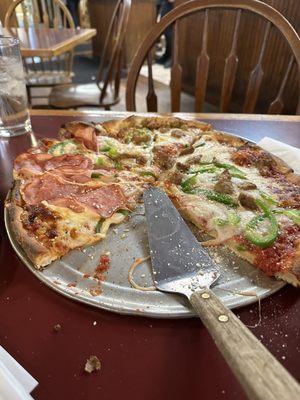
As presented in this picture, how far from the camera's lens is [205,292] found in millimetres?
565

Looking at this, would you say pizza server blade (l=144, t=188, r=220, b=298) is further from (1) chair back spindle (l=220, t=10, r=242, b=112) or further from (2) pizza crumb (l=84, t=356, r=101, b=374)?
(1) chair back spindle (l=220, t=10, r=242, b=112)

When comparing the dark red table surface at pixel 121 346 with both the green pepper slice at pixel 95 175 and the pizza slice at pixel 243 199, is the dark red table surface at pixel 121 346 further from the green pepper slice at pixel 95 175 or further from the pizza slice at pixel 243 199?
the green pepper slice at pixel 95 175

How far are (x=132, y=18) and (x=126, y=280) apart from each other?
5.04 metres

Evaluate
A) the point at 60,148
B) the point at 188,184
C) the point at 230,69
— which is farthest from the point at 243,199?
the point at 230,69

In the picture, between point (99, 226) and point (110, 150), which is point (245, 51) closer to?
point (110, 150)

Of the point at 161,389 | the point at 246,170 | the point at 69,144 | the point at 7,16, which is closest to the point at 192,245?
the point at 161,389

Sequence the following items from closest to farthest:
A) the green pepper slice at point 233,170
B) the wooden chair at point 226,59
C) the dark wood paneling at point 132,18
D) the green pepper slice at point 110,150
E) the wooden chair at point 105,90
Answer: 1. the green pepper slice at point 233,170
2. the green pepper slice at point 110,150
3. the wooden chair at point 226,59
4. the wooden chair at point 105,90
5. the dark wood paneling at point 132,18

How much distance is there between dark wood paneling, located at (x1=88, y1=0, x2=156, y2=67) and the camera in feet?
16.1

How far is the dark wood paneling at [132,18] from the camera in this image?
4.91 metres

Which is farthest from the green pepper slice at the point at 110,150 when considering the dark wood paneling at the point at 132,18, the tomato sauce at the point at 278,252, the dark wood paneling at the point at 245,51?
the dark wood paneling at the point at 132,18

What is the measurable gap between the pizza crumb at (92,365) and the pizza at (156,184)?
214 millimetres

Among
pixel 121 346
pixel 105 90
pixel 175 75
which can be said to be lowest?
pixel 105 90

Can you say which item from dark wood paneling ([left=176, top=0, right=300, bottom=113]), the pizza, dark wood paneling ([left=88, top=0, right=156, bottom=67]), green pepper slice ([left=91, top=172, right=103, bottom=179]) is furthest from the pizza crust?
dark wood paneling ([left=88, top=0, right=156, bottom=67])

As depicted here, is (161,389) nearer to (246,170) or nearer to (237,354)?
(237,354)
